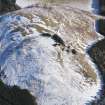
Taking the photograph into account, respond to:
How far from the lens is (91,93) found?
1276cm

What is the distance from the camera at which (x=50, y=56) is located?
13.5 meters

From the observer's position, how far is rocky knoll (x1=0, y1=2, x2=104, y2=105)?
12.6 m

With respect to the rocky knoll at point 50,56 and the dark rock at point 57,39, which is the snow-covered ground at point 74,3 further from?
the dark rock at point 57,39

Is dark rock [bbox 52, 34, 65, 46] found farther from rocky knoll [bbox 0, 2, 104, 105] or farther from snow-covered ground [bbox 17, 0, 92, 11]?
snow-covered ground [bbox 17, 0, 92, 11]

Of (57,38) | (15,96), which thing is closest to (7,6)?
(57,38)

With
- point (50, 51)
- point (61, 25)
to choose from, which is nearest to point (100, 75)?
point (50, 51)

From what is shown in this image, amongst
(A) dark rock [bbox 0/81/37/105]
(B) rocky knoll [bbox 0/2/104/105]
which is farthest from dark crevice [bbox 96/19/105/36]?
(A) dark rock [bbox 0/81/37/105]

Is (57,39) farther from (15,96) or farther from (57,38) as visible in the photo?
(15,96)

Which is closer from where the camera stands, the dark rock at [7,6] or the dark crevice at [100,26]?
the dark crevice at [100,26]

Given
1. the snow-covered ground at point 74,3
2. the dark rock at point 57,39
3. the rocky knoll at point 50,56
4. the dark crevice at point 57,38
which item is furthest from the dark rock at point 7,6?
the dark rock at point 57,39

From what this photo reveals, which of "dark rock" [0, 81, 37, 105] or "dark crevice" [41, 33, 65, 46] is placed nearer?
"dark rock" [0, 81, 37, 105]

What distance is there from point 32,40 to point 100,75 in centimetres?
267

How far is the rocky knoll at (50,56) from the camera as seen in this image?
1264cm

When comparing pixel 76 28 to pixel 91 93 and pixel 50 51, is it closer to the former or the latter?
pixel 50 51
